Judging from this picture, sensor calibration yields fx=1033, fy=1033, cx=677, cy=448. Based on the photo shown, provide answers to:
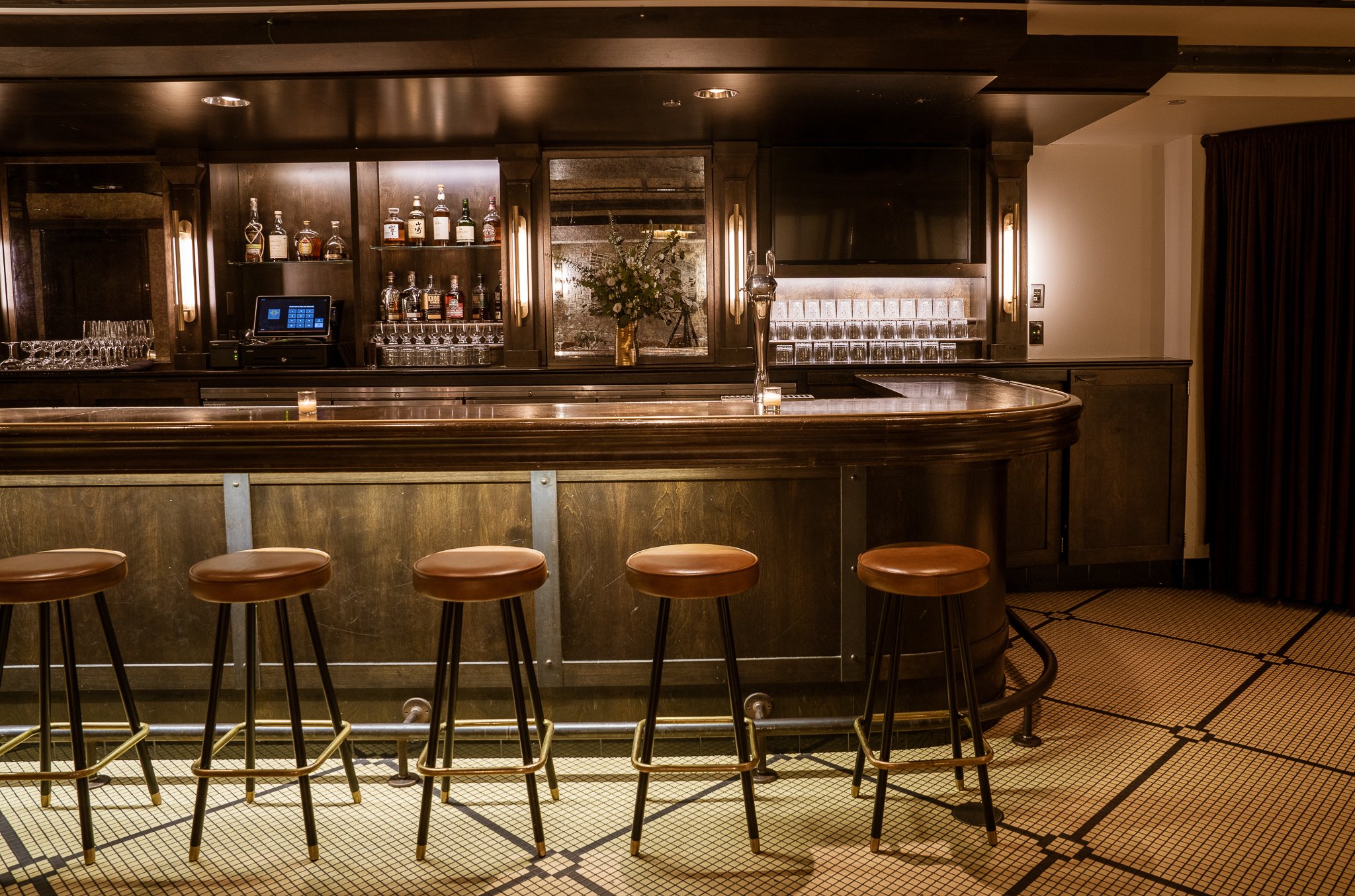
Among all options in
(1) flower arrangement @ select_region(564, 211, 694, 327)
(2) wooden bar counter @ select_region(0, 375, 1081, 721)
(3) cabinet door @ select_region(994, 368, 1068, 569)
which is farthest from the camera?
(1) flower arrangement @ select_region(564, 211, 694, 327)

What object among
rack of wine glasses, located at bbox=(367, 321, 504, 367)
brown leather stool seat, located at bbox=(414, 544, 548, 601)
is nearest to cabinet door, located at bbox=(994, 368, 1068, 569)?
rack of wine glasses, located at bbox=(367, 321, 504, 367)

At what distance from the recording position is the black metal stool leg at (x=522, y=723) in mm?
2746

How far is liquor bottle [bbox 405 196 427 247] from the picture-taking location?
6.25m

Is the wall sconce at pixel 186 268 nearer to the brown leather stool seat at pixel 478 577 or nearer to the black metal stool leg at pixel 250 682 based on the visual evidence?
the black metal stool leg at pixel 250 682

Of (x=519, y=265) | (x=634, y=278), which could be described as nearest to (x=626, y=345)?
(x=634, y=278)

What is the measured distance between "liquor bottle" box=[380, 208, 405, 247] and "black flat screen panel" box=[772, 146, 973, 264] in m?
2.27

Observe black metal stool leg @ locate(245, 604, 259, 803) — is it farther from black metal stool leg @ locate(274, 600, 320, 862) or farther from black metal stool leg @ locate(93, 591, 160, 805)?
black metal stool leg @ locate(93, 591, 160, 805)

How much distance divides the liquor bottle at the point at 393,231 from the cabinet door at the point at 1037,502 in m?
3.64

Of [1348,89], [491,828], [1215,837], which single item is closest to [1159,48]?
[1348,89]

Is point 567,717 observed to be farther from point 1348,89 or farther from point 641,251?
point 1348,89

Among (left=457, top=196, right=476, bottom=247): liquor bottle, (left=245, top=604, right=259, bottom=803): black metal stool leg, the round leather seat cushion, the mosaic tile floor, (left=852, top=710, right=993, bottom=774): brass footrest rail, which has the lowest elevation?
the mosaic tile floor

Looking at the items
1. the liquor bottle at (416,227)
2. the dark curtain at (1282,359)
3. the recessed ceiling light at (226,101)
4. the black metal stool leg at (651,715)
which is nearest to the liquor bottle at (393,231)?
the liquor bottle at (416,227)

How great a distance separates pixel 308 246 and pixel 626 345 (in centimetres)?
210

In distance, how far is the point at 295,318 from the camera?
6.13 meters
